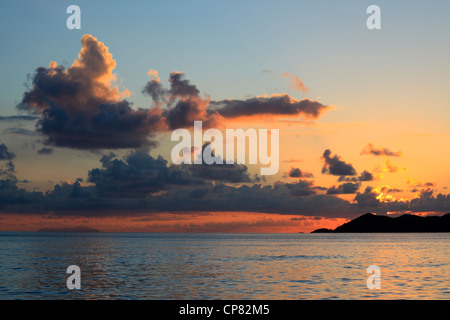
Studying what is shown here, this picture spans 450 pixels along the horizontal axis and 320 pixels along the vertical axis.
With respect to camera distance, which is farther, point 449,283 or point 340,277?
point 340,277

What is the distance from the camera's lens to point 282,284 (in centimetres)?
5425

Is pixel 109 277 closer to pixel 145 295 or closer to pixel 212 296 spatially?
pixel 145 295

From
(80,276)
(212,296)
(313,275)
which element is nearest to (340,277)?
(313,275)
